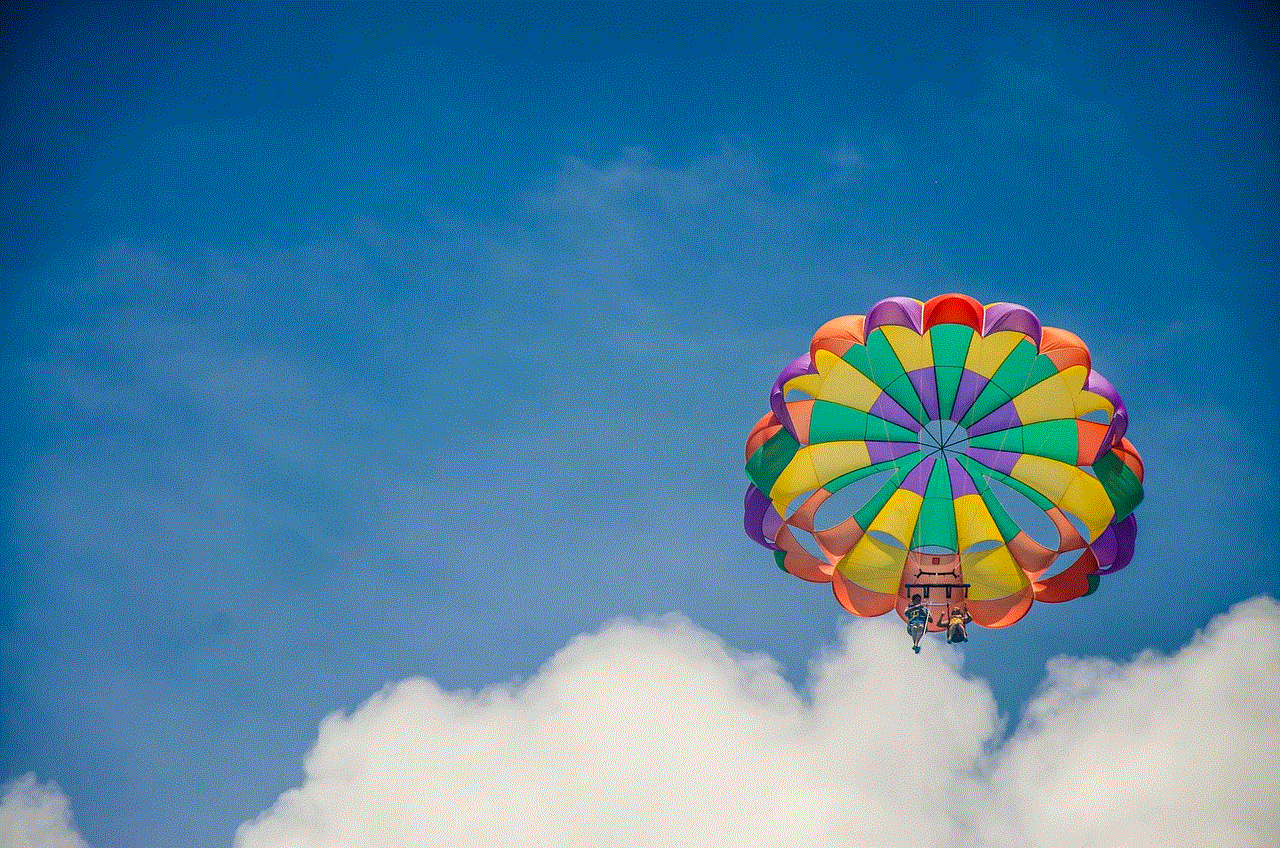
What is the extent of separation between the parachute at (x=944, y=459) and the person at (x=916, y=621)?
0.35 metres

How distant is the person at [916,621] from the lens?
24016mm

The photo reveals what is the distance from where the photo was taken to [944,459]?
82.3 feet

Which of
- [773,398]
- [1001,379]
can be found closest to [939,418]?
[1001,379]

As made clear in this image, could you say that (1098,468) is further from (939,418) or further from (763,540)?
(763,540)

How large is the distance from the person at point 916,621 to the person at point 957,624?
13.6 inches

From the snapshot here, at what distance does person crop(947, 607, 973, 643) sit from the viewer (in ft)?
78.9

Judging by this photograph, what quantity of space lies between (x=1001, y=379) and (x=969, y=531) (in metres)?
2.54

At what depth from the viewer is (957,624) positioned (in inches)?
949

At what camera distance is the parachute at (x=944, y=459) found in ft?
76.9

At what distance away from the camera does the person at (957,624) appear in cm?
2406

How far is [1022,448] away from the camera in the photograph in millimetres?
24234

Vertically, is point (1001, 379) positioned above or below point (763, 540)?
above

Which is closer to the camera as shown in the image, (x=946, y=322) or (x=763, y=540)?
(x=946, y=322)

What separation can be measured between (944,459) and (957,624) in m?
2.65
